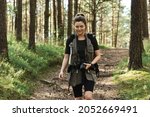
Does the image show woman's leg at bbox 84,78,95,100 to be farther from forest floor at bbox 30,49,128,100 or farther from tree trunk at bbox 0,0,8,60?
tree trunk at bbox 0,0,8,60

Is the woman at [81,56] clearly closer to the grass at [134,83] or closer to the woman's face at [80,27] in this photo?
the woman's face at [80,27]

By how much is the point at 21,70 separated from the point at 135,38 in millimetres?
4944

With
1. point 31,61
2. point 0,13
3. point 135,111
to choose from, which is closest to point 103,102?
point 135,111

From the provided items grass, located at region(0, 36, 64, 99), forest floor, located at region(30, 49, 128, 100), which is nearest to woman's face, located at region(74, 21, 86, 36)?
grass, located at region(0, 36, 64, 99)

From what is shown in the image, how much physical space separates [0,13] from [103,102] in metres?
9.09

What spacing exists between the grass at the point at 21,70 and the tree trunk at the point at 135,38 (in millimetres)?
3971

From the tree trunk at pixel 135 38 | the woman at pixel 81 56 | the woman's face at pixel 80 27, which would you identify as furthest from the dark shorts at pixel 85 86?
the tree trunk at pixel 135 38

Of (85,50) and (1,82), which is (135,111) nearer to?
(85,50)

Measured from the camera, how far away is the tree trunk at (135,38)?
623 inches

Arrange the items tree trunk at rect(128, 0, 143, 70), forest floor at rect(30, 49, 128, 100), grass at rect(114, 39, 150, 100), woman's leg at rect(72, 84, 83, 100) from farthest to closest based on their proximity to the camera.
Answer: tree trunk at rect(128, 0, 143, 70) < forest floor at rect(30, 49, 128, 100) < grass at rect(114, 39, 150, 100) < woman's leg at rect(72, 84, 83, 100)

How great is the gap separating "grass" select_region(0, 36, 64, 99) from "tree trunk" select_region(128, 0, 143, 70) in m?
3.97

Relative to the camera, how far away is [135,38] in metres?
16.0

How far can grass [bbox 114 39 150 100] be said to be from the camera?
11527 millimetres

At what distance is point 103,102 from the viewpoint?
638 centimetres
